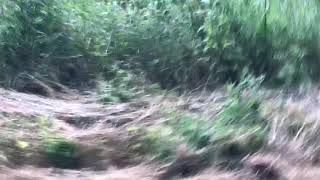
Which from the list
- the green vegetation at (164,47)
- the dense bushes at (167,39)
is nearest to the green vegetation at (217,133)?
the green vegetation at (164,47)

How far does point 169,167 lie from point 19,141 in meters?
1.31

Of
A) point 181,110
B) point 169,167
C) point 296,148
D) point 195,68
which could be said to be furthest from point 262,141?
point 195,68

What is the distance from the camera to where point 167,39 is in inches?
359

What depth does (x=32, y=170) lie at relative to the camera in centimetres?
518

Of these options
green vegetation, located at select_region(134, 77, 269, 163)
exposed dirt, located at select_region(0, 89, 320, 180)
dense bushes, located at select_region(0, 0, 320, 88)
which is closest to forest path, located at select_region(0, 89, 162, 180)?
exposed dirt, located at select_region(0, 89, 320, 180)

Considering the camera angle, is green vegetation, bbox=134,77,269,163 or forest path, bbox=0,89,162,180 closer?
forest path, bbox=0,89,162,180

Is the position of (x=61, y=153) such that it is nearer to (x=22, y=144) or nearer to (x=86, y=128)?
(x=22, y=144)

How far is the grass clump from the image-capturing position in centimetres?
553

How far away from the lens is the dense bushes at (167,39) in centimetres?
783

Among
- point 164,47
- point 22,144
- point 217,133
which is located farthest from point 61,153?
point 164,47

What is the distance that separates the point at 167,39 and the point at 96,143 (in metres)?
3.49

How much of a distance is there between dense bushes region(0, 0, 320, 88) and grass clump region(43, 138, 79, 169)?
291 centimetres

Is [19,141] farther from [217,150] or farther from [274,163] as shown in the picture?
[274,163]

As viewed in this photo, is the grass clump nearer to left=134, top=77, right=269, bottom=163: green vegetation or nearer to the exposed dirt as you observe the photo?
the exposed dirt
